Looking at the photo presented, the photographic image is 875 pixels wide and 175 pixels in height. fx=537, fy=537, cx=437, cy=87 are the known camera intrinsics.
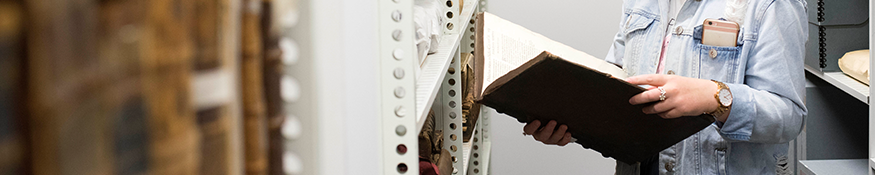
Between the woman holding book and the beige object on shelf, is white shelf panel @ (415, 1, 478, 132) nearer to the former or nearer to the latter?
the woman holding book

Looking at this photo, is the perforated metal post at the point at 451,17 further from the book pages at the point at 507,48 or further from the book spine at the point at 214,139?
the book spine at the point at 214,139

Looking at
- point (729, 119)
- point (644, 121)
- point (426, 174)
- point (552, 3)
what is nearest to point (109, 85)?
point (426, 174)

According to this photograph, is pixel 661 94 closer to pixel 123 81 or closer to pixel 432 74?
pixel 432 74

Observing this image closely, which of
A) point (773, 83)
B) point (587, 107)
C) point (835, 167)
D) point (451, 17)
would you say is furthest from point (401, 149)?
point (835, 167)

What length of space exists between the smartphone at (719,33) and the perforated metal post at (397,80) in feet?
2.97

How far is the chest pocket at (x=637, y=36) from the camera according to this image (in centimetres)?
130

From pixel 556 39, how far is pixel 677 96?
1.73 meters

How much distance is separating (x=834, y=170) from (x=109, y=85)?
229cm

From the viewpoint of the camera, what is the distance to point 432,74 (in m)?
0.78

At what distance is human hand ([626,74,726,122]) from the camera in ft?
2.88

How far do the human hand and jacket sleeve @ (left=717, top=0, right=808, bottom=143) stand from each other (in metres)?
0.08

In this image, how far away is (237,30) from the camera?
0.88ft

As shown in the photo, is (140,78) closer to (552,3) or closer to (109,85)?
(109,85)

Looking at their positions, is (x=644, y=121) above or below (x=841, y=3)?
below
